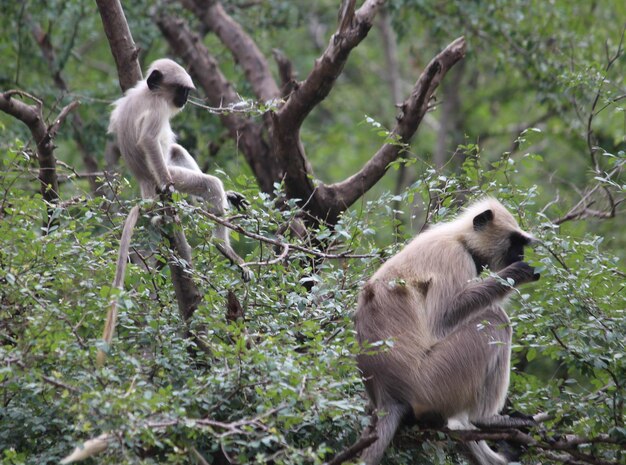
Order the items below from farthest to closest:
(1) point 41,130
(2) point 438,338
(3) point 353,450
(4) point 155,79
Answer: (4) point 155,79, (1) point 41,130, (2) point 438,338, (3) point 353,450

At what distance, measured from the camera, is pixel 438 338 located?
4.77m

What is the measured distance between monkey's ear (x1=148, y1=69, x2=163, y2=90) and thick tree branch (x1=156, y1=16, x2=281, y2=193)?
2.44 m

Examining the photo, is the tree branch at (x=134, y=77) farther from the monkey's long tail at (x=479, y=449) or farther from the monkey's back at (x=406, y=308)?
the monkey's long tail at (x=479, y=449)

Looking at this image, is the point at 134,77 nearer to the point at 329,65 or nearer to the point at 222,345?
the point at 329,65

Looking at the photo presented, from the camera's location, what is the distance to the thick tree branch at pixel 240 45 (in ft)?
30.0

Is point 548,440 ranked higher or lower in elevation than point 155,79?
lower

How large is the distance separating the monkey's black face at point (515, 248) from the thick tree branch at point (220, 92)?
367 centimetres

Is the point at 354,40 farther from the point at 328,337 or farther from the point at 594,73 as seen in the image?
the point at 328,337

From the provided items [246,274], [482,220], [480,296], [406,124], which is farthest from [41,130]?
[480,296]

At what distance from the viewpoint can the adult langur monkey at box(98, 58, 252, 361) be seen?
5.64m

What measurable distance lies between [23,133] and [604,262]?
541 cm

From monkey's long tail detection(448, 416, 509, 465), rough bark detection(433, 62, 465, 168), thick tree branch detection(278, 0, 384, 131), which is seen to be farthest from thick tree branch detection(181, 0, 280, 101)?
rough bark detection(433, 62, 465, 168)

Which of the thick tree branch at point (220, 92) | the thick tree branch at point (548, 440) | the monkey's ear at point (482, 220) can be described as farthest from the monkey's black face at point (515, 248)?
the thick tree branch at point (220, 92)

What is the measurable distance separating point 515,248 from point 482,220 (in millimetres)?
245
